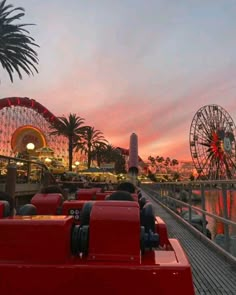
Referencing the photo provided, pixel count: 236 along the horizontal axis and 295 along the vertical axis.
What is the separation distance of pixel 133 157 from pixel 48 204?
31.0 m

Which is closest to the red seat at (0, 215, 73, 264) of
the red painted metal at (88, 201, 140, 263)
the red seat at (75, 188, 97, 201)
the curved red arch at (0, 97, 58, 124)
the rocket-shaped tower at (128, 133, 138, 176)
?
the red painted metal at (88, 201, 140, 263)

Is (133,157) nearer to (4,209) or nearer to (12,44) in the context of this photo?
(12,44)

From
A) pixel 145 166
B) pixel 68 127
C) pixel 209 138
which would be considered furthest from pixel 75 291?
pixel 145 166

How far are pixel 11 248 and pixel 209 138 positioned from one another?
60046 millimetres

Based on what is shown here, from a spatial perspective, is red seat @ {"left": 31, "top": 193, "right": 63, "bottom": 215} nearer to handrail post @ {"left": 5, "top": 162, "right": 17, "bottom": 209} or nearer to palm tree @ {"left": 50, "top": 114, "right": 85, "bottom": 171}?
handrail post @ {"left": 5, "top": 162, "right": 17, "bottom": 209}

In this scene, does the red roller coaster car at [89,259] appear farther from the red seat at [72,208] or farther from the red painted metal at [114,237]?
the red seat at [72,208]

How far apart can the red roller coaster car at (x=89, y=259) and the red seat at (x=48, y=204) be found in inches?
113

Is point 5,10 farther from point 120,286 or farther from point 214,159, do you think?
point 214,159

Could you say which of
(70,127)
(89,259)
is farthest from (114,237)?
(70,127)

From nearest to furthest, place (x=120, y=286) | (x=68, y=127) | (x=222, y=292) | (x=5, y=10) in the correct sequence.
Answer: (x=120, y=286) < (x=222, y=292) < (x=5, y=10) < (x=68, y=127)

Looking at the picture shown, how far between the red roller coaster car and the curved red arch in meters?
59.6

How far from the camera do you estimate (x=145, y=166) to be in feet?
518

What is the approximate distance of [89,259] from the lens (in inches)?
90.0

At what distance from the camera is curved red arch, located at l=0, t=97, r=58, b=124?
66.7 m
